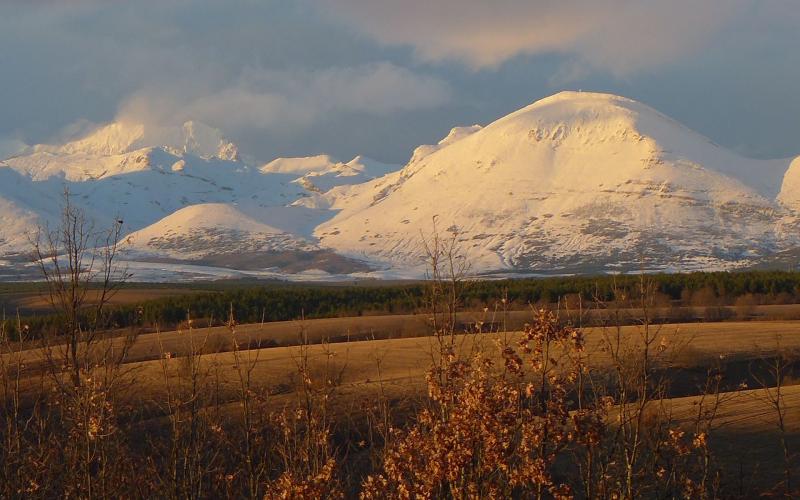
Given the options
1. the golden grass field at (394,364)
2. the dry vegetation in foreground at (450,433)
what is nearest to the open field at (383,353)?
the golden grass field at (394,364)

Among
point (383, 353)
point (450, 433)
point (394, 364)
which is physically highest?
point (450, 433)

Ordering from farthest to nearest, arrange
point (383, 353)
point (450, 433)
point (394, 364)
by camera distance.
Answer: point (383, 353), point (394, 364), point (450, 433)

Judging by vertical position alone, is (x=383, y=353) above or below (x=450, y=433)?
below

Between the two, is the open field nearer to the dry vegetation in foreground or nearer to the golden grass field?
the golden grass field

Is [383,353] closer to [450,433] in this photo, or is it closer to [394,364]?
[394,364]

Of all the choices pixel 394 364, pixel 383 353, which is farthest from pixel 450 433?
pixel 383 353

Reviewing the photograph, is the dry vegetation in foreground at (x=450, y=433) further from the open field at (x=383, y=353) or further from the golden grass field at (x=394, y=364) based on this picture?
the open field at (x=383, y=353)

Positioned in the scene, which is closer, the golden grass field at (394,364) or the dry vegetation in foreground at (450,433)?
the dry vegetation in foreground at (450,433)

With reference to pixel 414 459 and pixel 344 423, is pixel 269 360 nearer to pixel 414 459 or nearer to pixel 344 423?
pixel 344 423

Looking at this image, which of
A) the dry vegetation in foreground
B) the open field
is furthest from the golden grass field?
the dry vegetation in foreground

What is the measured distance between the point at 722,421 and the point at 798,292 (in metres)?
64.8

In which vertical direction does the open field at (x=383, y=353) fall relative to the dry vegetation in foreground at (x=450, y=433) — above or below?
below

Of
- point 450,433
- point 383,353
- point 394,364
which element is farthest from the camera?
point 383,353

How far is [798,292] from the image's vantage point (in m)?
85.1
